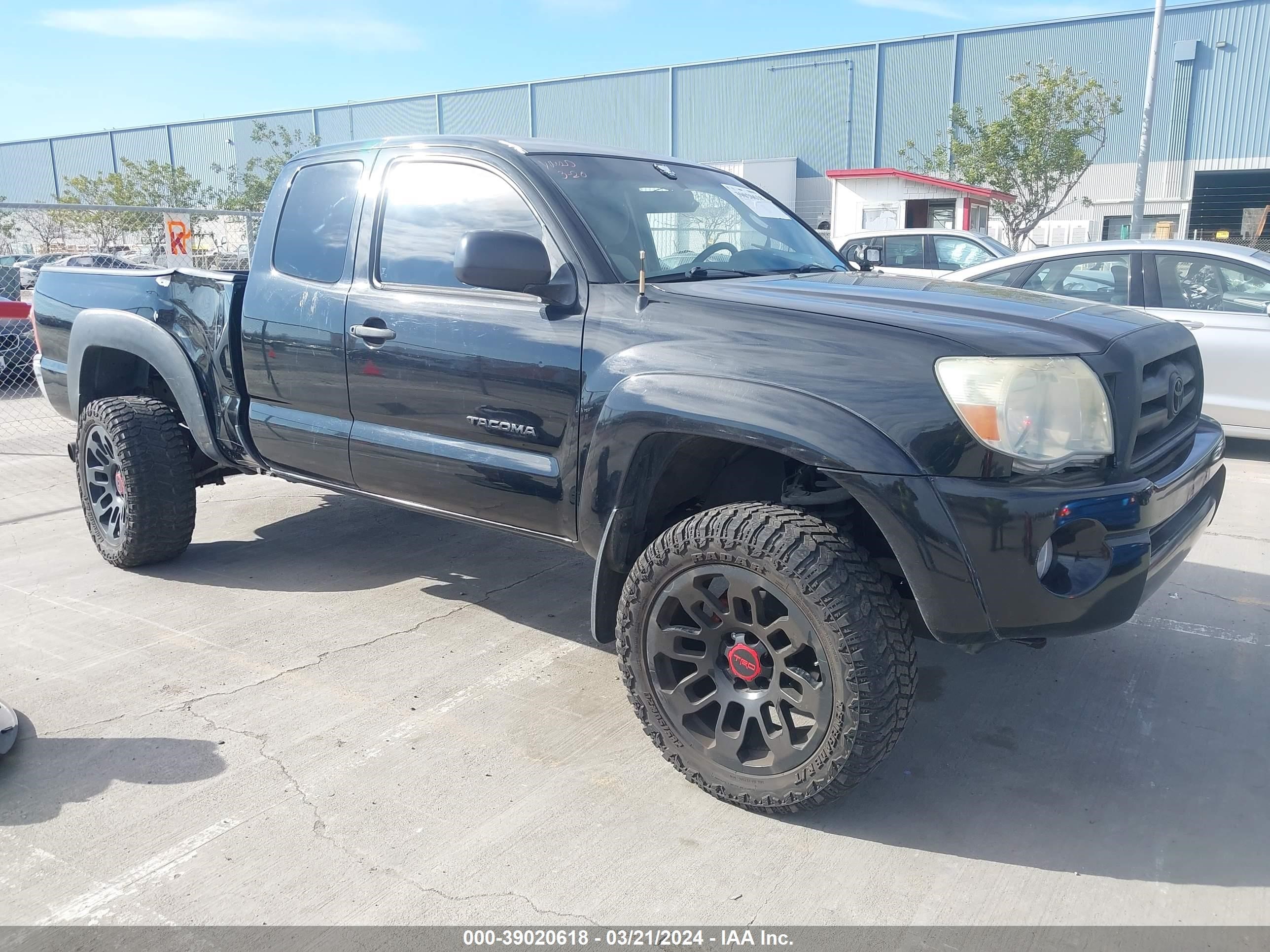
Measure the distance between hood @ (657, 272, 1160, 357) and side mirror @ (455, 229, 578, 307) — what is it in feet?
1.07

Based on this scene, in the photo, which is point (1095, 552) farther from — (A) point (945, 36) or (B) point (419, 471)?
(A) point (945, 36)

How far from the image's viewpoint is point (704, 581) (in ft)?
9.50

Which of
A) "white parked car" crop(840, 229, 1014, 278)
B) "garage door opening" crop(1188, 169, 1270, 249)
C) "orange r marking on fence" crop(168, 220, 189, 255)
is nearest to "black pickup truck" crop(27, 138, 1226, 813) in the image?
"orange r marking on fence" crop(168, 220, 189, 255)

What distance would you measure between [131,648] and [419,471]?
4.79ft

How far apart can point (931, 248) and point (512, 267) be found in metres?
10.9

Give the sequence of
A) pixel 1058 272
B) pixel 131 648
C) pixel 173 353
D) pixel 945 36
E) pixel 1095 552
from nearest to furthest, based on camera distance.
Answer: pixel 1095 552
pixel 131 648
pixel 173 353
pixel 1058 272
pixel 945 36

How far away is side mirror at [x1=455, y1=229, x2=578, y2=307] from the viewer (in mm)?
3080

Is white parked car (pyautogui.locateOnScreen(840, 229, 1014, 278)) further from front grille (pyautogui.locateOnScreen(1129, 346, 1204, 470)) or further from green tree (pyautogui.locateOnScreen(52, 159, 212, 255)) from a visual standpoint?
green tree (pyautogui.locateOnScreen(52, 159, 212, 255))

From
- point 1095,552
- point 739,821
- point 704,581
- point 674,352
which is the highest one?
point 674,352

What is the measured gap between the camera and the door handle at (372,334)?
367 centimetres

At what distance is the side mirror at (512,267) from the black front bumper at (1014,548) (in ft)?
3.86

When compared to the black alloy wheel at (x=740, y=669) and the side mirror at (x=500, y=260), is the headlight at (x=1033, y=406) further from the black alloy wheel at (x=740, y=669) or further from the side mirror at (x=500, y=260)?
the side mirror at (x=500, y=260)

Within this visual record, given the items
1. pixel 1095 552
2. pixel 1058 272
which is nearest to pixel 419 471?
pixel 1095 552
